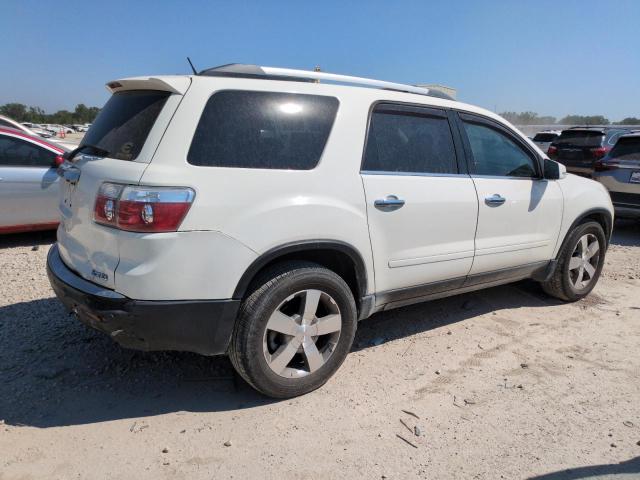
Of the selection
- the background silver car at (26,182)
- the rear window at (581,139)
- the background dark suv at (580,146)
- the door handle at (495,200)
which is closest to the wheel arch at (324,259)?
the door handle at (495,200)

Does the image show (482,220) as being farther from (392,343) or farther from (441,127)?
(392,343)

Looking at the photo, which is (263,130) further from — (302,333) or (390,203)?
(302,333)

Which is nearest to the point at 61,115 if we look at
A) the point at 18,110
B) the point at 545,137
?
the point at 18,110

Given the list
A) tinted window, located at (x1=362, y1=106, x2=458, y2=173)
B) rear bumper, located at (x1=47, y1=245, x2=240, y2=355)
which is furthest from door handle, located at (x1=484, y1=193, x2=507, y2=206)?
rear bumper, located at (x1=47, y1=245, x2=240, y2=355)

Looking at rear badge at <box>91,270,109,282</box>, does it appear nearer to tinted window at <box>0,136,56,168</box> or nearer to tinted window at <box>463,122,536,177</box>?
tinted window at <box>463,122,536,177</box>

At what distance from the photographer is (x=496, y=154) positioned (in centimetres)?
411

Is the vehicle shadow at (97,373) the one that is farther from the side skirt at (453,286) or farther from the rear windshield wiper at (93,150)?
the rear windshield wiper at (93,150)

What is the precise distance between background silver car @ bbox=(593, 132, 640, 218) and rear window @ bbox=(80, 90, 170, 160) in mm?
7806

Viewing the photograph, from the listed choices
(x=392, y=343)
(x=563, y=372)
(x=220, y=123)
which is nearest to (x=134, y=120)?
(x=220, y=123)

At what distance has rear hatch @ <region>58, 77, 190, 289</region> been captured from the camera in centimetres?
262

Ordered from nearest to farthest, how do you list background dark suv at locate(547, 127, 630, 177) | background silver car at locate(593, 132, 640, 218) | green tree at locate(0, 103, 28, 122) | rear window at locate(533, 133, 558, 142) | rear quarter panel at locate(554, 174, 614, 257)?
rear quarter panel at locate(554, 174, 614, 257) < background silver car at locate(593, 132, 640, 218) < background dark suv at locate(547, 127, 630, 177) < rear window at locate(533, 133, 558, 142) < green tree at locate(0, 103, 28, 122)

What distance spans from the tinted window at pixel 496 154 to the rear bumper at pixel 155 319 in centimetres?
232

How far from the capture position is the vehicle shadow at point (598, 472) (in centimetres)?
247

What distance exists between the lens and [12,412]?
2863 mm
